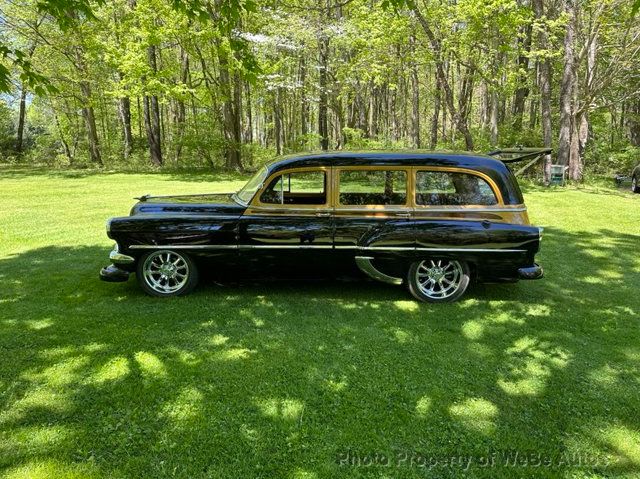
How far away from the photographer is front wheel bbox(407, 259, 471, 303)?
16.8ft

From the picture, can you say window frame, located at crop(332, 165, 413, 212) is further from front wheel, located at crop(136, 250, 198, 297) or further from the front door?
front wheel, located at crop(136, 250, 198, 297)

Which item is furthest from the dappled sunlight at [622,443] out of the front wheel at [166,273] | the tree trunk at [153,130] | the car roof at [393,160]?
the tree trunk at [153,130]

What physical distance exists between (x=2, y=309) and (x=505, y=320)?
17.8 ft

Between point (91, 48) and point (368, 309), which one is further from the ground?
point (91, 48)

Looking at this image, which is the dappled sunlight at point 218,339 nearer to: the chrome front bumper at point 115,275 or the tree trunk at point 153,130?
the chrome front bumper at point 115,275

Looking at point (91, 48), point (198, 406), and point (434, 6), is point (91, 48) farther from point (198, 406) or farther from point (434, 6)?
point (198, 406)

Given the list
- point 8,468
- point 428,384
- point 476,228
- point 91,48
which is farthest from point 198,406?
point 91,48

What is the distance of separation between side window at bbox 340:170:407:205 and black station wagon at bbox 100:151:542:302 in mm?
11

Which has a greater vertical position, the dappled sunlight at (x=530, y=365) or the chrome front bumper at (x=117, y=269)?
the chrome front bumper at (x=117, y=269)

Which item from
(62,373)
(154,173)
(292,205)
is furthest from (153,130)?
(62,373)

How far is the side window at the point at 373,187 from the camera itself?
5039mm

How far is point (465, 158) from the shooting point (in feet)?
16.4

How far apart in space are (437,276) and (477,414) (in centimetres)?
223

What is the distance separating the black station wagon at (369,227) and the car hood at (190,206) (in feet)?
0.11
